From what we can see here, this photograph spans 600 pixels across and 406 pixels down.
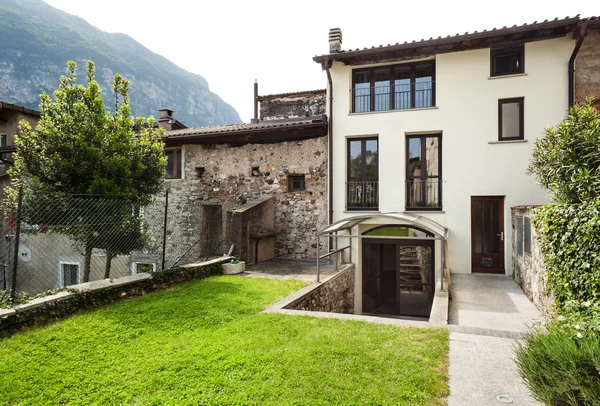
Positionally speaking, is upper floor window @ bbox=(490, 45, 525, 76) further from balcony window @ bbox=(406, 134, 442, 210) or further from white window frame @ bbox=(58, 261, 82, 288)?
white window frame @ bbox=(58, 261, 82, 288)

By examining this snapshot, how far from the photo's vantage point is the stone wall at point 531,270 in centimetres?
561

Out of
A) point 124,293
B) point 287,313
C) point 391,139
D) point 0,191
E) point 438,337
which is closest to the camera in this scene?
point 438,337

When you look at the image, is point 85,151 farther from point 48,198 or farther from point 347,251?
point 347,251

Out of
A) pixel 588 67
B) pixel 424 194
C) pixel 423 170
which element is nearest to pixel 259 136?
pixel 423 170

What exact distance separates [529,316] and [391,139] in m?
6.22

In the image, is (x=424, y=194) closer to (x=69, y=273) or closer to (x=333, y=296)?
(x=333, y=296)

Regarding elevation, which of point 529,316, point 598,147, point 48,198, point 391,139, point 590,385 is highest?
point 391,139

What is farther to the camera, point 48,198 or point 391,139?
point 391,139

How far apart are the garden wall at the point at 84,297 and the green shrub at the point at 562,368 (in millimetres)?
5840

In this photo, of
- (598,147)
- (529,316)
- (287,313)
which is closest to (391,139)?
(598,147)

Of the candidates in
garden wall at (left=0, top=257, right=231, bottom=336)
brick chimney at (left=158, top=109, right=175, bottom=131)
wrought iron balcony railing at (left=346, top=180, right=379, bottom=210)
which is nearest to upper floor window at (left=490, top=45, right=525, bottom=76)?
wrought iron balcony railing at (left=346, top=180, right=379, bottom=210)

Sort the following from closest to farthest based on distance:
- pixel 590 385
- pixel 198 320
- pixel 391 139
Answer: pixel 590 385, pixel 198 320, pixel 391 139

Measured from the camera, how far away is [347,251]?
420 inches

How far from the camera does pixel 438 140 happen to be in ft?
33.4
